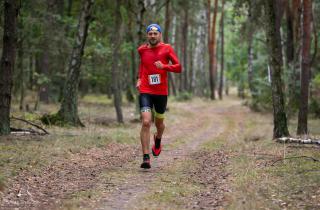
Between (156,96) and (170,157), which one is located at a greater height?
(156,96)

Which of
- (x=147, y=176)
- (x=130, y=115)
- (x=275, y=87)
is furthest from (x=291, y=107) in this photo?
(x=147, y=176)

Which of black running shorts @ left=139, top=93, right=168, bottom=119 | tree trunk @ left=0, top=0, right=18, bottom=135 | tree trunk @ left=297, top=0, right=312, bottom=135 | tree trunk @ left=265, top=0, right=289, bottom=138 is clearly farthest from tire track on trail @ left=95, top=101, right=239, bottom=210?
tree trunk @ left=0, top=0, right=18, bottom=135

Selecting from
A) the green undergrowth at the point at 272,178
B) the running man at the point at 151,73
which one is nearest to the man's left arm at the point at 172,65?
the running man at the point at 151,73

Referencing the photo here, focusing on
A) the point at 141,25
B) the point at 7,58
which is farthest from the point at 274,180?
the point at 141,25

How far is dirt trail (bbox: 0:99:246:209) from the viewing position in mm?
7086

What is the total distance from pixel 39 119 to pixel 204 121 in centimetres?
953

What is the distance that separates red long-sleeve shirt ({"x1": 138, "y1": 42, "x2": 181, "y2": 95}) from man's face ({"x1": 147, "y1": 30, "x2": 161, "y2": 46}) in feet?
0.35

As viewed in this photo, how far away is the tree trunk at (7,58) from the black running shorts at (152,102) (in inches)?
165

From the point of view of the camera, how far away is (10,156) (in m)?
9.83

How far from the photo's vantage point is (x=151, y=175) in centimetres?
920

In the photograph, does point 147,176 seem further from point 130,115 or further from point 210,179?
point 130,115

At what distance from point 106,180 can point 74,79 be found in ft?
30.0

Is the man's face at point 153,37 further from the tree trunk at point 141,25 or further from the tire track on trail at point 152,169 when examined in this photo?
the tree trunk at point 141,25

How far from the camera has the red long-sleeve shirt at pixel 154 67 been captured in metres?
9.68
